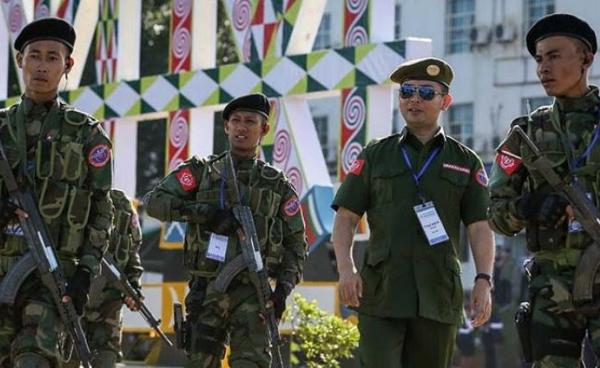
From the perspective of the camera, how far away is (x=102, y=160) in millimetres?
7586

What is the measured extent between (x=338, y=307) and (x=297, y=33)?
9.73 feet

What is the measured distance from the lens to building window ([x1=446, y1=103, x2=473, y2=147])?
40.4 metres

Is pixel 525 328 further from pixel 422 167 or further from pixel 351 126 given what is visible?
pixel 351 126

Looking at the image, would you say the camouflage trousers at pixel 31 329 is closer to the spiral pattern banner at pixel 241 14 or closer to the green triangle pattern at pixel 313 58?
the green triangle pattern at pixel 313 58

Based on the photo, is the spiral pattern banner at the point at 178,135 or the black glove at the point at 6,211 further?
the spiral pattern banner at the point at 178,135

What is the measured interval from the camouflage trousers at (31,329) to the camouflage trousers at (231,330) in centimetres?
184

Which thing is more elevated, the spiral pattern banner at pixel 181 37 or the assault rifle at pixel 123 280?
the spiral pattern banner at pixel 181 37

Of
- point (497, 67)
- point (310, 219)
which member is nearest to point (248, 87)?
point (310, 219)

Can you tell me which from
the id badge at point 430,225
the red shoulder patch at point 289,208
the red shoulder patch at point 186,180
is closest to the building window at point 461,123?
the red shoulder patch at point 289,208

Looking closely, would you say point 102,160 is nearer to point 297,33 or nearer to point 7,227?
point 7,227

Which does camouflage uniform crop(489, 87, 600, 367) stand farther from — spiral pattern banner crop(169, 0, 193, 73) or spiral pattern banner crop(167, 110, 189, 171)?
spiral pattern banner crop(169, 0, 193, 73)

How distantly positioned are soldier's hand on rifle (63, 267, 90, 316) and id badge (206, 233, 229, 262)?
1.94 metres

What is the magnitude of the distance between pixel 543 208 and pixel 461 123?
34283mm

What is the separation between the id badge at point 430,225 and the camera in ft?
25.2
